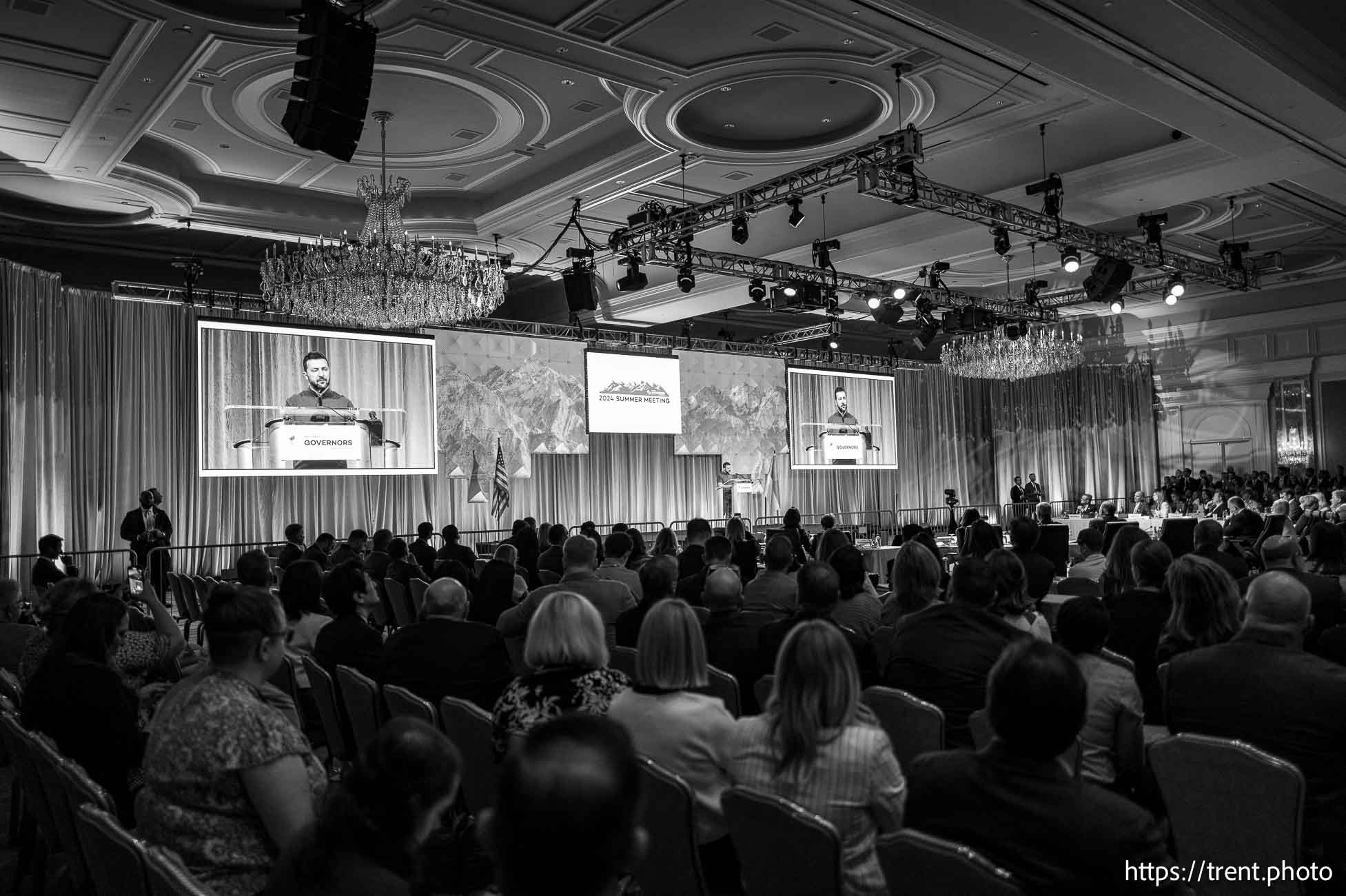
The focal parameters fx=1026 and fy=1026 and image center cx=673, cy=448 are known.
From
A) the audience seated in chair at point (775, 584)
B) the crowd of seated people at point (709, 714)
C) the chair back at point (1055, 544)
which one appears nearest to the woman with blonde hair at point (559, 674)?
the crowd of seated people at point (709, 714)

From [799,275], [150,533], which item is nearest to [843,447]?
[799,275]

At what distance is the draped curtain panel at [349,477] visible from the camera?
11.5m

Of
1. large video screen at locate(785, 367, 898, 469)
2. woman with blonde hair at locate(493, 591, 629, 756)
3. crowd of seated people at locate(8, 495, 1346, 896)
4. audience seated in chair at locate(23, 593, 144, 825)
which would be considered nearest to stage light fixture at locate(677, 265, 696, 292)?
large video screen at locate(785, 367, 898, 469)

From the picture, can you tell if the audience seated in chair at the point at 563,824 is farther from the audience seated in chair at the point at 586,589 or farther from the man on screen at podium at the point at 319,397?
the man on screen at podium at the point at 319,397

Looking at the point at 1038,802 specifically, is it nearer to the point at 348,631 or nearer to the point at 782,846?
the point at 782,846

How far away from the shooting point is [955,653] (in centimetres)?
353

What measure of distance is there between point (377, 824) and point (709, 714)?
4.61 ft

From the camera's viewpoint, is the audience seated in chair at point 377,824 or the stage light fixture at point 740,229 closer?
the audience seated in chair at point 377,824

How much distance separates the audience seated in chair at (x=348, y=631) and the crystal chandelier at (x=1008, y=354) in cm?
1345

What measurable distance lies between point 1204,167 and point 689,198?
18.4ft

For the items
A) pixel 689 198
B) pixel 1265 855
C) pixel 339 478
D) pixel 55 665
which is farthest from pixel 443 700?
pixel 339 478

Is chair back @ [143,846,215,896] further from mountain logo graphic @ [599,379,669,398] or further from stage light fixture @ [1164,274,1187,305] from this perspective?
stage light fixture @ [1164,274,1187,305]

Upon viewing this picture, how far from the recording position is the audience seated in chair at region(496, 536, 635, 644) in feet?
18.5

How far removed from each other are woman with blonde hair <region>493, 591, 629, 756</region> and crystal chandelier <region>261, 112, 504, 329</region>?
6.81 meters
